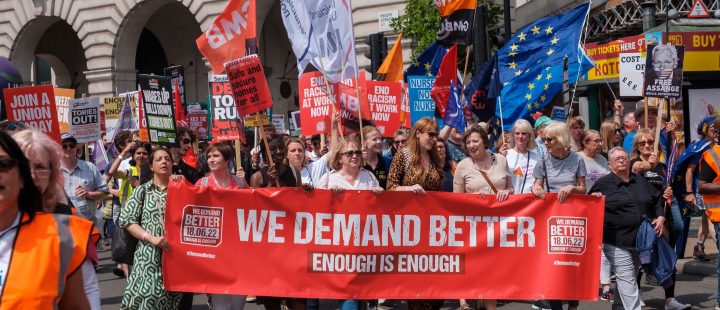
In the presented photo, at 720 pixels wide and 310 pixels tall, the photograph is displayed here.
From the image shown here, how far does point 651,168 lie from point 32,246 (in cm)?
741

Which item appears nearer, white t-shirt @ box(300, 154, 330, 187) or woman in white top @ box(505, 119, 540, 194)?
woman in white top @ box(505, 119, 540, 194)

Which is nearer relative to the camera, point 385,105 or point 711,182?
point 711,182

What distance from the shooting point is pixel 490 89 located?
10930 millimetres

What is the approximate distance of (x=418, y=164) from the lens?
8016 mm

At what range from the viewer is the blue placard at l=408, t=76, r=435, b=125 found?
1516cm

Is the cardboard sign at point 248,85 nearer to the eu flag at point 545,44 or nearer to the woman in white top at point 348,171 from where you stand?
the woman in white top at point 348,171

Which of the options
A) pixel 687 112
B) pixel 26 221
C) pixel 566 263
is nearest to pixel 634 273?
pixel 566 263

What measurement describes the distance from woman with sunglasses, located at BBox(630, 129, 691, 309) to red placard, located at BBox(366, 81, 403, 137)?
4.76m

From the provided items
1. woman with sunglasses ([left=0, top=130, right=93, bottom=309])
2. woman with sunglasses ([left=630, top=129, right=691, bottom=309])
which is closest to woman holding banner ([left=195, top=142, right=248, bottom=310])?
woman with sunglasses ([left=630, top=129, right=691, bottom=309])

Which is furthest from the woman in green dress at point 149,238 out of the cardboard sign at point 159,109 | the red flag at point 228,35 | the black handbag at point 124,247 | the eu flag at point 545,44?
the eu flag at point 545,44

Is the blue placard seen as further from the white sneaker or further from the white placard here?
the white placard

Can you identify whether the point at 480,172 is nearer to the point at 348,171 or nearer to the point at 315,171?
the point at 348,171

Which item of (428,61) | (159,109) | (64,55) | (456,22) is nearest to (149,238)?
(159,109)

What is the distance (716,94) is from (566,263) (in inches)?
522
